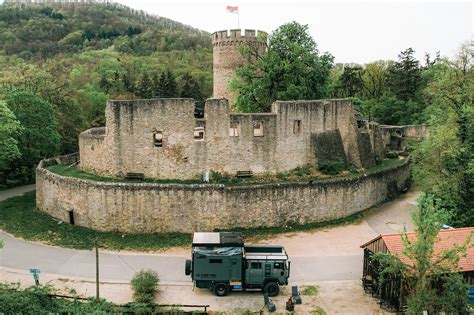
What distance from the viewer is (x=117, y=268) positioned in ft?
71.1

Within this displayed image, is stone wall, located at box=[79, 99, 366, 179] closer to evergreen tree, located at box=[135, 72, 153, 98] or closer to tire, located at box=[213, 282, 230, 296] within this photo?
tire, located at box=[213, 282, 230, 296]

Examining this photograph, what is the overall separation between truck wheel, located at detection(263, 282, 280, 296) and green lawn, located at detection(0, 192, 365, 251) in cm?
612

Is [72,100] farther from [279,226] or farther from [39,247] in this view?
[279,226]

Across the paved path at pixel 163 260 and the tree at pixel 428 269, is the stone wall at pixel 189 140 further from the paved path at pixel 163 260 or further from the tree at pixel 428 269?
the tree at pixel 428 269

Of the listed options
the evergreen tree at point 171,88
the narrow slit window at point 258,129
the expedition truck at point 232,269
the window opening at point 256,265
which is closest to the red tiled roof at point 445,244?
the expedition truck at point 232,269

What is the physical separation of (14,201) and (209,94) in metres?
40.8

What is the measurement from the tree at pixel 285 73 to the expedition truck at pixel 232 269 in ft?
58.5

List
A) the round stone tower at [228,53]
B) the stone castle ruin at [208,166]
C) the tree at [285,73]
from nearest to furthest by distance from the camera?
the stone castle ruin at [208,166], the tree at [285,73], the round stone tower at [228,53]

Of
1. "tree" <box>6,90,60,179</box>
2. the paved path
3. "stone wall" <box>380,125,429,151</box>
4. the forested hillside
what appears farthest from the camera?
"stone wall" <box>380,125,429,151</box>

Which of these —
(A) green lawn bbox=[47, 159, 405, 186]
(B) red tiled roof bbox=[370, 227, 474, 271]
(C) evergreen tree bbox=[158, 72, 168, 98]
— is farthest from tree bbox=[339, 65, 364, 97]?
(B) red tiled roof bbox=[370, 227, 474, 271]

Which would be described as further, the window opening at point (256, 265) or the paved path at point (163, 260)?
the paved path at point (163, 260)

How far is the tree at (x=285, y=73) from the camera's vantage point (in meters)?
34.5

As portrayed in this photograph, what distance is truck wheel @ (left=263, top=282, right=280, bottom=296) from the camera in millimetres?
19078

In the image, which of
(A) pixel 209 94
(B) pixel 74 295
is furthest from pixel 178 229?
(A) pixel 209 94
